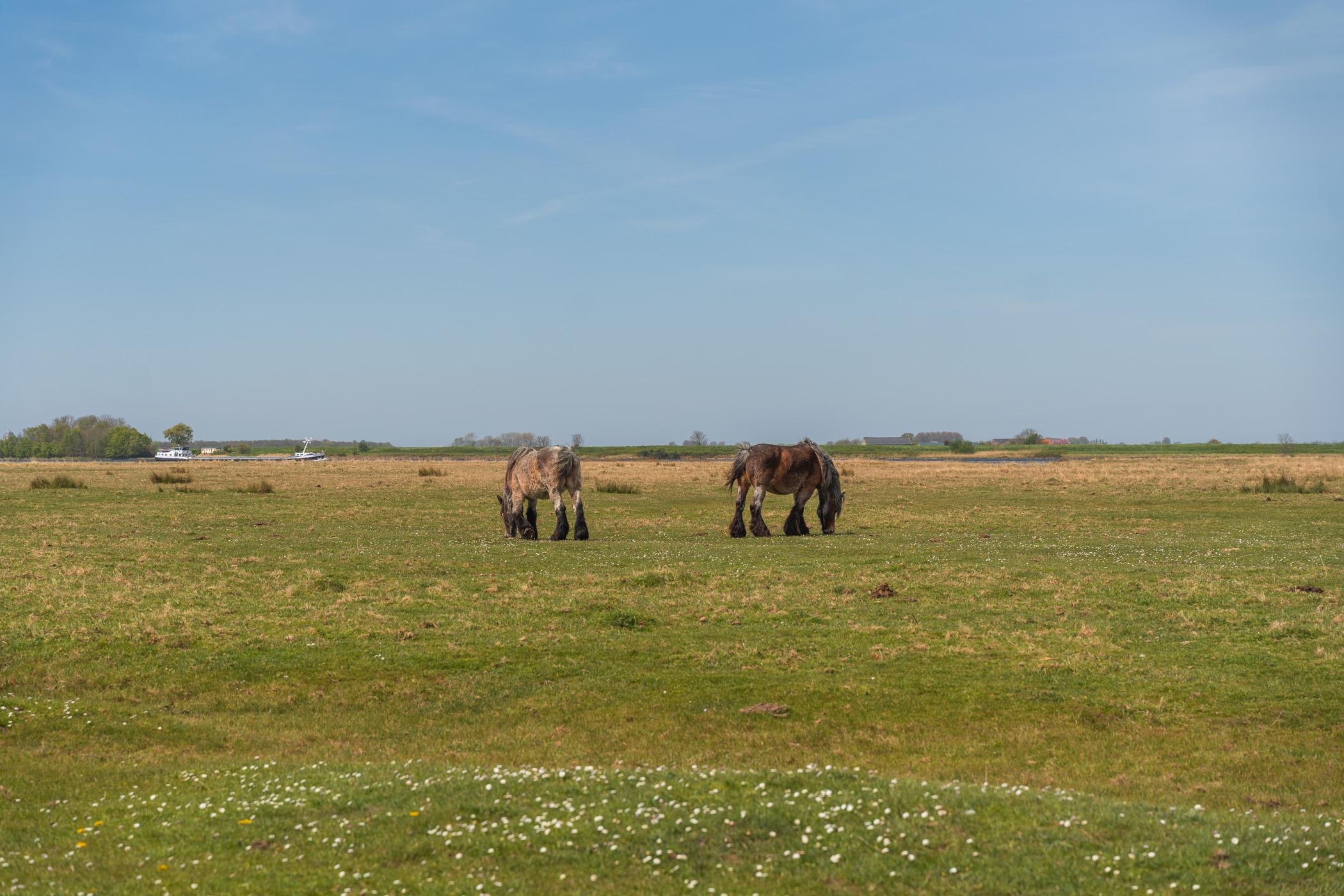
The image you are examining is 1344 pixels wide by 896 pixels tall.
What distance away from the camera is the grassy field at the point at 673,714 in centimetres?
841

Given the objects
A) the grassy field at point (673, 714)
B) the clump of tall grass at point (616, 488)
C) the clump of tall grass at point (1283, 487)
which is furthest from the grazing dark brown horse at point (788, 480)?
the clump of tall grass at point (1283, 487)

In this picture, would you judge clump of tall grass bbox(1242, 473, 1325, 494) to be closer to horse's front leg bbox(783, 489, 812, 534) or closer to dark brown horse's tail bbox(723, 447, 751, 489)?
horse's front leg bbox(783, 489, 812, 534)

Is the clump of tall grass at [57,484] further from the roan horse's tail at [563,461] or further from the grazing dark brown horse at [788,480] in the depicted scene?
the grazing dark brown horse at [788,480]

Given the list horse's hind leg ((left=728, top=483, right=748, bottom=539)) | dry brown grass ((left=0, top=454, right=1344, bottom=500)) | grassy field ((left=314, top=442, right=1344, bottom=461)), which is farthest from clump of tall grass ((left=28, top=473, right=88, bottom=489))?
grassy field ((left=314, top=442, right=1344, bottom=461))

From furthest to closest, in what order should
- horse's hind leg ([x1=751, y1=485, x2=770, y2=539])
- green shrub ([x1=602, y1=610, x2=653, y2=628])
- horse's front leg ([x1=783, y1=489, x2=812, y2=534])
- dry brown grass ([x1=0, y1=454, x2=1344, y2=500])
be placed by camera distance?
dry brown grass ([x1=0, y1=454, x2=1344, y2=500]) → horse's front leg ([x1=783, y1=489, x2=812, y2=534]) → horse's hind leg ([x1=751, y1=485, x2=770, y2=539]) → green shrub ([x1=602, y1=610, x2=653, y2=628])

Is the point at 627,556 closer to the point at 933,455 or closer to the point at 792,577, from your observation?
the point at 792,577

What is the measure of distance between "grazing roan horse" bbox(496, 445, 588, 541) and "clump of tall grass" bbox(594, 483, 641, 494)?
→ 52.3 feet

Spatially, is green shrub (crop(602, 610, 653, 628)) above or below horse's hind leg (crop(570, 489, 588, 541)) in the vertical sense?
below

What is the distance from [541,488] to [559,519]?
128 cm

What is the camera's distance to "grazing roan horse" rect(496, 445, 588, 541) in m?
30.7

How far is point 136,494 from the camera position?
Answer: 43.9 metres

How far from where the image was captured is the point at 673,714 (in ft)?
46.3

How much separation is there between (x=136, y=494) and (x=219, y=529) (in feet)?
45.9

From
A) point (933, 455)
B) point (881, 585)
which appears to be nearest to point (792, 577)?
point (881, 585)
